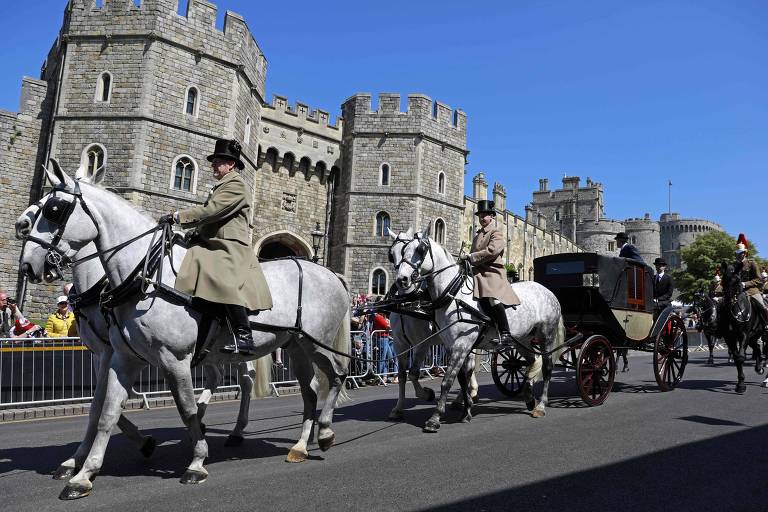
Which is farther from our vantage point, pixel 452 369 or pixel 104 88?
pixel 104 88

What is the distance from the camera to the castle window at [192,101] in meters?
22.1

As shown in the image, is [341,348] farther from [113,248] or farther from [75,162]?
[75,162]

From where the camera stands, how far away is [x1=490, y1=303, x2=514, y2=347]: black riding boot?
6.98m

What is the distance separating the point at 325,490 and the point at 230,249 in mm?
2100

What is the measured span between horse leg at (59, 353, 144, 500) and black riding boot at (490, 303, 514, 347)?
4.27 m

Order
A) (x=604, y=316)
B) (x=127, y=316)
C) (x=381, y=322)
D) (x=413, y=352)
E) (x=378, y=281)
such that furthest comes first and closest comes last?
(x=378, y=281) < (x=381, y=322) < (x=604, y=316) < (x=413, y=352) < (x=127, y=316)

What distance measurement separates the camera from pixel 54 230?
4293 millimetres

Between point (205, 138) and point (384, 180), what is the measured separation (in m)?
10.3

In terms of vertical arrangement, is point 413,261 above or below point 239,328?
above

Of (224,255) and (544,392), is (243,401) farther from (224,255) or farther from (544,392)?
(544,392)

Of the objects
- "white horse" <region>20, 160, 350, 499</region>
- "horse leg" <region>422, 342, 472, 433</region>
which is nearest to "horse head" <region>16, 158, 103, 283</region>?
"white horse" <region>20, 160, 350, 499</region>

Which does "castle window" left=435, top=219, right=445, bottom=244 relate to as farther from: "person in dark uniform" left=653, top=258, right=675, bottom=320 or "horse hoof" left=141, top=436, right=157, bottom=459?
"horse hoof" left=141, top=436, right=157, bottom=459

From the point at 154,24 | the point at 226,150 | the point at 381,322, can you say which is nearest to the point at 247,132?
the point at 154,24

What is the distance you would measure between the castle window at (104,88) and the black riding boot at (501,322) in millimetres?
19911
